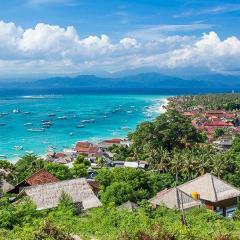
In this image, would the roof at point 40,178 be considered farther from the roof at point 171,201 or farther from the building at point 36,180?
the roof at point 171,201

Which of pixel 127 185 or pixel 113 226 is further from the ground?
pixel 113 226

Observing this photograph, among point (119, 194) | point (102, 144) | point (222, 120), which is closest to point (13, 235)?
point (119, 194)

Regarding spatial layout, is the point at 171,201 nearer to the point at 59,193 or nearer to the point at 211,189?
the point at 211,189

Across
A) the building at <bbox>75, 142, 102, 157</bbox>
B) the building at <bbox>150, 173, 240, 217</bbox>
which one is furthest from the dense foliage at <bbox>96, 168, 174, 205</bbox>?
the building at <bbox>75, 142, 102, 157</bbox>

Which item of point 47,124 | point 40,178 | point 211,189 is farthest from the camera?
point 47,124

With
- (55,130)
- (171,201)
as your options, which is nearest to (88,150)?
(55,130)

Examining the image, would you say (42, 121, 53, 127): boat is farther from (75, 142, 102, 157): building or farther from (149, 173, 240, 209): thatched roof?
(149, 173, 240, 209): thatched roof

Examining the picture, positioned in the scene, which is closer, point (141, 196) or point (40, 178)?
point (141, 196)

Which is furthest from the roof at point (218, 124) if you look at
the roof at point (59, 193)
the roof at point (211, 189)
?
the roof at point (59, 193)
